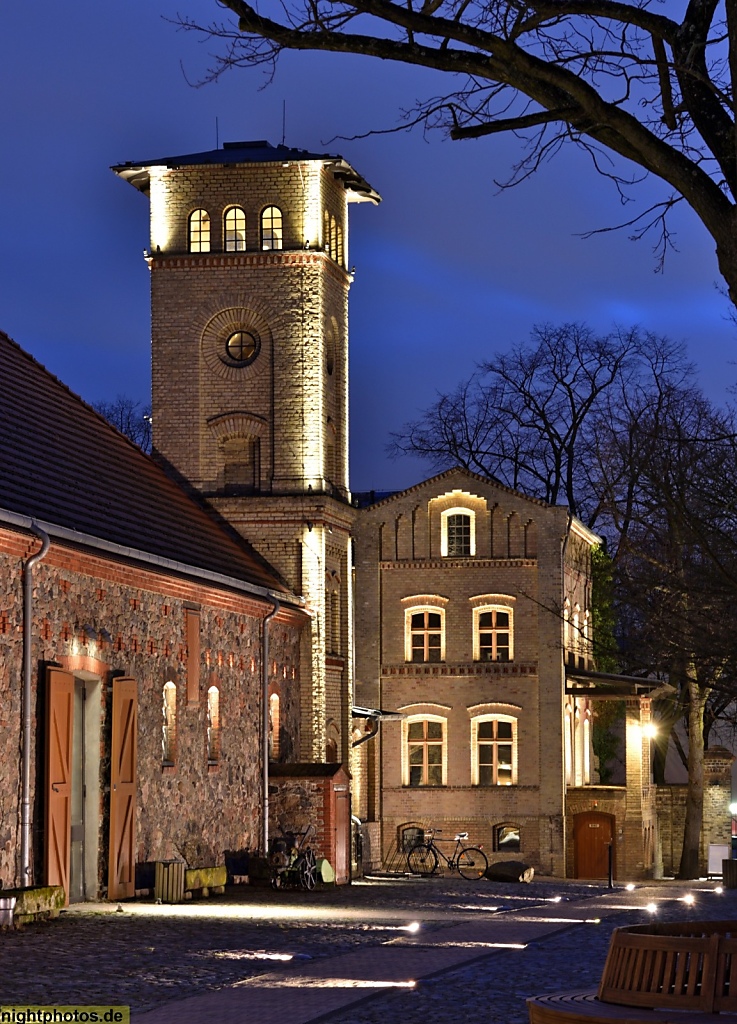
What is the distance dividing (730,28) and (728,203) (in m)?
0.93

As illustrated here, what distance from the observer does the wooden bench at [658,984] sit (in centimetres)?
838

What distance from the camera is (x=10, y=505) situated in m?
22.2

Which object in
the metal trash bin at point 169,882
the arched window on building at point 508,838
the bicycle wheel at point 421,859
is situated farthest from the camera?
the arched window on building at point 508,838

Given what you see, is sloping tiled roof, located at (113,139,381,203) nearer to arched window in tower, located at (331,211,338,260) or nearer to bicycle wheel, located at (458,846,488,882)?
arched window in tower, located at (331,211,338,260)

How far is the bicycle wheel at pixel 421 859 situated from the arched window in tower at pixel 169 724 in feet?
55.1

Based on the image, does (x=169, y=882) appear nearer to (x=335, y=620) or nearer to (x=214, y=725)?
(x=214, y=725)

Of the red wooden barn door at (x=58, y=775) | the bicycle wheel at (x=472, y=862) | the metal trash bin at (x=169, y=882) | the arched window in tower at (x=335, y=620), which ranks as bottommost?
the bicycle wheel at (x=472, y=862)

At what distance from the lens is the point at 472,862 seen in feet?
143

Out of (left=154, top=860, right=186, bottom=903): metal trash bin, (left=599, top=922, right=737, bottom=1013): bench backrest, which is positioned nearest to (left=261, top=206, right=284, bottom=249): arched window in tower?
(left=154, top=860, right=186, bottom=903): metal trash bin

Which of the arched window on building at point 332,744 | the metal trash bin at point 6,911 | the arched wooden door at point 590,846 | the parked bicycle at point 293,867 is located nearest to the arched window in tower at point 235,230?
the arched window on building at point 332,744

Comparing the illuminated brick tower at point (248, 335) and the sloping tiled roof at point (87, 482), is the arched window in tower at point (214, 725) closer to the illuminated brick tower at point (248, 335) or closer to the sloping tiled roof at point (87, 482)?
the sloping tiled roof at point (87, 482)

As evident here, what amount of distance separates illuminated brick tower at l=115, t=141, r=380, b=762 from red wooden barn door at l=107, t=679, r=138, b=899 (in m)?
12.2

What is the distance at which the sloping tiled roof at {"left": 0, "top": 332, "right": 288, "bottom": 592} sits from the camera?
967 inches

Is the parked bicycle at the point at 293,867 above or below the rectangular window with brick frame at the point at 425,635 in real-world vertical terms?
below
